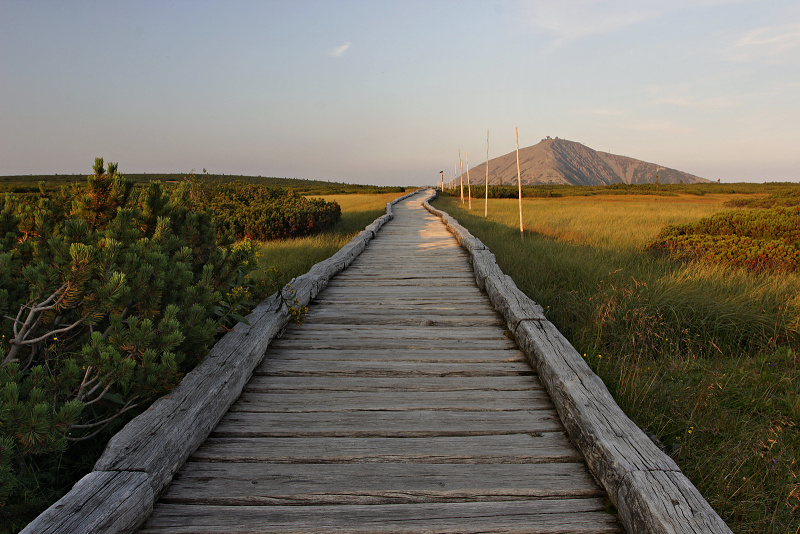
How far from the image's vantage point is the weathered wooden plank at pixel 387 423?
2.44 metres

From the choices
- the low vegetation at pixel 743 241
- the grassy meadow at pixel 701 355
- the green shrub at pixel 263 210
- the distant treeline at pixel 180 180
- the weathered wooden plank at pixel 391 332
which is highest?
the distant treeline at pixel 180 180

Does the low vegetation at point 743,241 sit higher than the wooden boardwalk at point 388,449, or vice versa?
the low vegetation at point 743,241

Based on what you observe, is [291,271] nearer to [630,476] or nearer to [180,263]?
[180,263]

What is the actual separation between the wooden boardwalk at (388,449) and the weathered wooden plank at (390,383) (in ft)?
0.05

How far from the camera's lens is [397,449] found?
2289 millimetres

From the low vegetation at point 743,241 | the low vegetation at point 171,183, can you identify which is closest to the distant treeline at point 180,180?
the low vegetation at point 171,183

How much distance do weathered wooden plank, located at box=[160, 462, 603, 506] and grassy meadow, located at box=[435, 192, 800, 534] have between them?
2.90ft

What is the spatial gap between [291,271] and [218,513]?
216 inches

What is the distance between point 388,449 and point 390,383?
751mm

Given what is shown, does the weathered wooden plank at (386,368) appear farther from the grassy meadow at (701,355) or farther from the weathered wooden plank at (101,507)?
the weathered wooden plank at (101,507)

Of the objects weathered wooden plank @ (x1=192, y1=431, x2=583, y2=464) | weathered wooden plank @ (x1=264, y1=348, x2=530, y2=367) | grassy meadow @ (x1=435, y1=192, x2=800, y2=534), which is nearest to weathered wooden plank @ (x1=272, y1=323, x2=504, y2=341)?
weathered wooden plank @ (x1=264, y1=348, x2=530, y2=367)

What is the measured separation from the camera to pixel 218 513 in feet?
6.12

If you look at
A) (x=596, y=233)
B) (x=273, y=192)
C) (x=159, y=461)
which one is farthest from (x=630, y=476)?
(x=273, y=192)

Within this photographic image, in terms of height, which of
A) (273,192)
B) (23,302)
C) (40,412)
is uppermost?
(273,192)
